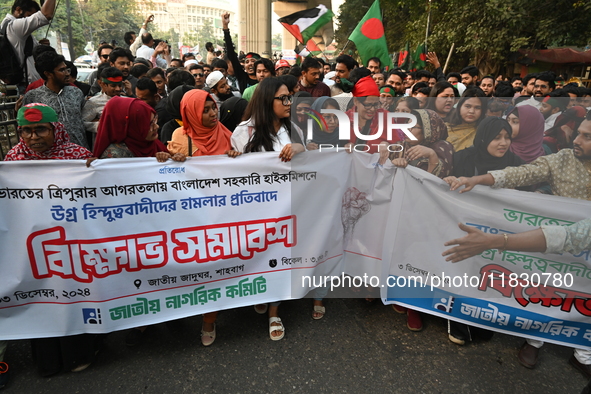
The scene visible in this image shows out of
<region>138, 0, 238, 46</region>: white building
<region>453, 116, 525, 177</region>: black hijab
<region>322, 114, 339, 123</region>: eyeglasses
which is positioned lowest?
<region>453, 116, 525, 177</region>: black hijab

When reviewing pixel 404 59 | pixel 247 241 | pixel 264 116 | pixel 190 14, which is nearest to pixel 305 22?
pixel 264 116

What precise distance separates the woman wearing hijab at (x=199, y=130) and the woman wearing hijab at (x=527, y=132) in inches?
77.6

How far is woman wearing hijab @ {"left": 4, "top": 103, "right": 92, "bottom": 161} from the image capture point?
2.35 meters

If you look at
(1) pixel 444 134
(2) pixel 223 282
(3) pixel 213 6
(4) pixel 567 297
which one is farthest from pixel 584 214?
(3) pixel 213 6

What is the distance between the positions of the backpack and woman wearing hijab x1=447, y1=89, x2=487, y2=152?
445 centimetres

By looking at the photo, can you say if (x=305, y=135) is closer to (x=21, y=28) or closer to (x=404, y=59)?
(x=21, y=28)

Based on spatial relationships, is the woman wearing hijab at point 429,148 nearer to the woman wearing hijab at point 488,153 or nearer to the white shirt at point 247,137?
the woman wearing hijab at point 488,153

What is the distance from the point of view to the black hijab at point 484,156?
255 centimetres

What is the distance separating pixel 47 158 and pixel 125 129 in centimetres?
51

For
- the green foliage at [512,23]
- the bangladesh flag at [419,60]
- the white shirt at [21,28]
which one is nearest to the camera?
the white shirt at [21,28]

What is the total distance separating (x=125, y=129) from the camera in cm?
270

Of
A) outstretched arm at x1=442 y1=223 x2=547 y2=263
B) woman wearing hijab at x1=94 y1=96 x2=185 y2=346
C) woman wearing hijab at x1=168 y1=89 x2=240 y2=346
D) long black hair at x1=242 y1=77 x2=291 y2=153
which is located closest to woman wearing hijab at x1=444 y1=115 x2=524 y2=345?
outstretched arm at x1=442 y1=223 x2=547 y2=263

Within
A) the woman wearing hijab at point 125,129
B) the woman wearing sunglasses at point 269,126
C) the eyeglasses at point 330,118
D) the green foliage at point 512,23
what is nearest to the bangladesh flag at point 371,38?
the eyeglasses at point 330,118

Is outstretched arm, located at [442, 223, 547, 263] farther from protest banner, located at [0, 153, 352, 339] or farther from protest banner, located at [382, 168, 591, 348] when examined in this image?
protest banner, located at [0, 153, 352, 339]
